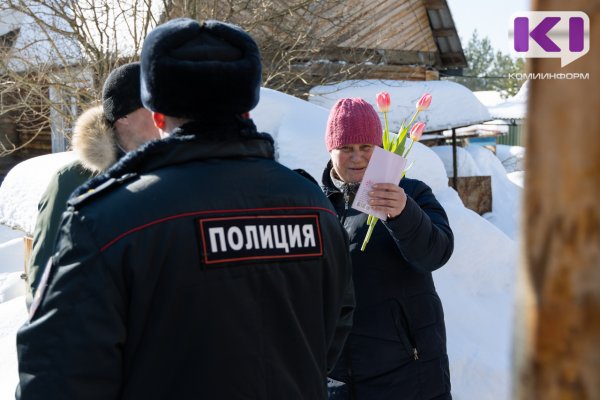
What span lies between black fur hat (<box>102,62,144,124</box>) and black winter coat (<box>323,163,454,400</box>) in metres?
0.93

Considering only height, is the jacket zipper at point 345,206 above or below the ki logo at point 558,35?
below

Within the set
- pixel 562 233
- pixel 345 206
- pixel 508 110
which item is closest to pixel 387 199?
pixel 345 206

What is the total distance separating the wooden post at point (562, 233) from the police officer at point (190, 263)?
0.92 meters

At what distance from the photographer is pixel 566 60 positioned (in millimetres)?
586

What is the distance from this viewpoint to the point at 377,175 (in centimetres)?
238

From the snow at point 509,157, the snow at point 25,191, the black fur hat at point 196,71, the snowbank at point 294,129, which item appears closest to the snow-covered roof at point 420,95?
the snowbank at point 294,129

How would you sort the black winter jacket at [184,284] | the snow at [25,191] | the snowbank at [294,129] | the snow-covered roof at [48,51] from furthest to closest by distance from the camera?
the snow-covered roof at [48,51] < the snowbank at [294,129] < the snow at [25,191] < the black winter jacket at [184,284]

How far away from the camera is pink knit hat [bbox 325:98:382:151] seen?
8.86ft

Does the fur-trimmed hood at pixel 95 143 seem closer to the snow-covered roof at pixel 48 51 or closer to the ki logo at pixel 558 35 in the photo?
the ki logo at pixel 558 35

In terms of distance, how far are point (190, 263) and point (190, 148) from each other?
24 centimetres

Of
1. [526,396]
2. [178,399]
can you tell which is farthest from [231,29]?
[526,396]

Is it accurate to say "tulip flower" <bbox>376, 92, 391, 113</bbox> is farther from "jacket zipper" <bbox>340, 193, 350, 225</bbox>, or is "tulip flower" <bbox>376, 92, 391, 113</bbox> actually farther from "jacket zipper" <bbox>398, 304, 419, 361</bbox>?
"jacket zipper" <bbox>398, 304, 419, 361</bbox>

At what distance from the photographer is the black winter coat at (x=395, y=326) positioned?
248cm

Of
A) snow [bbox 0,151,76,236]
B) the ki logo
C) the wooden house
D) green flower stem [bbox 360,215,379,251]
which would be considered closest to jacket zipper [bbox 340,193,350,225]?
green flower stem [bbox 360,215,379,251]
